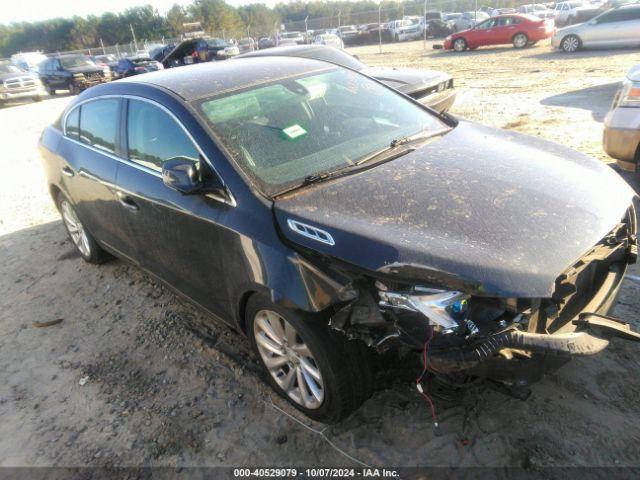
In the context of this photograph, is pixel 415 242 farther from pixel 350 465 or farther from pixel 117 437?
pixel 117 437

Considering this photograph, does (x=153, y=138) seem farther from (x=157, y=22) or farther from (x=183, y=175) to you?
(x=157, y=22)

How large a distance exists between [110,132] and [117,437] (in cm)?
216

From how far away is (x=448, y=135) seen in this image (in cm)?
322

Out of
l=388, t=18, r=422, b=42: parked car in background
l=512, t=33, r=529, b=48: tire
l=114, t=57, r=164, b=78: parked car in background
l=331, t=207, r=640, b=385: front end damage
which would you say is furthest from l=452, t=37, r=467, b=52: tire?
l=331, t=207, r=640, b=385: front end damage

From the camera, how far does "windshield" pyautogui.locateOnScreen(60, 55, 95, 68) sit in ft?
63.6

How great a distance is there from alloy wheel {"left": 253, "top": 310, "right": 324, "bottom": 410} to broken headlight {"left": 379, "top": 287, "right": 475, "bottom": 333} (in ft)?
2.10

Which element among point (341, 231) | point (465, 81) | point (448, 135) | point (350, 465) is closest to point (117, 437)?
point (350, 465)

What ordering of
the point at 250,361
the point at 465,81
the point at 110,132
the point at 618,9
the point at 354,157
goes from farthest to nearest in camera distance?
the point at 618,9
the point at 465,81
the point at 110,132
the point at 250,361
the point at 354,157

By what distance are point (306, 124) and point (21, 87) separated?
19.7 meters

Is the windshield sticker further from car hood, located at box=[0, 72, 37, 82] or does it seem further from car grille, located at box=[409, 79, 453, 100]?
car hood, located at box=[0, 72, 37, 82]

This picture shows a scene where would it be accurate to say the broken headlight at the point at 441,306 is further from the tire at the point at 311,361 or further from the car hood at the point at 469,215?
the tire at the point at 311,361

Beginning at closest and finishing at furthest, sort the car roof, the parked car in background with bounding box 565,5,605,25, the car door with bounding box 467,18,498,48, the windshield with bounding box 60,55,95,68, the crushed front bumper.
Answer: the crushed front bumper → the car roof → the windshield with bounding box 60,55,95,68 → the car door with bounding box 467,18,498,48 → the parked car in background with bounding box 565,5,605,25

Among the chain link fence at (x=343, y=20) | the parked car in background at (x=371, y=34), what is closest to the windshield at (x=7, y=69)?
the chain link fence at (x=343, y=20)

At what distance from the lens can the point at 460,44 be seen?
21594 mm
